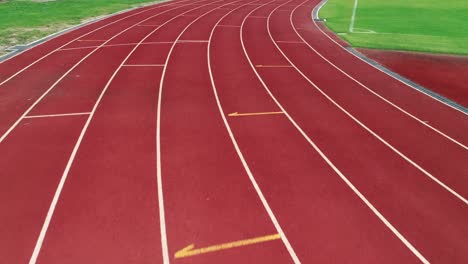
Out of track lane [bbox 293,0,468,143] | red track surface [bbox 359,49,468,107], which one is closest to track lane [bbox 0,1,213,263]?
track lane [bbox 293,0,468,143]

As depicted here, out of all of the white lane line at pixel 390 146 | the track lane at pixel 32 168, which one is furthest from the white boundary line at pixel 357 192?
the track lane at pixel 32 168

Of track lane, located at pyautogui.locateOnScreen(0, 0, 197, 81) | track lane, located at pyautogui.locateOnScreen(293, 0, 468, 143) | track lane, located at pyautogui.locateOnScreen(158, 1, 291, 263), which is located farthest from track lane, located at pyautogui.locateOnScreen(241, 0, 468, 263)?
track lane, located at pyautogui.locateOnScreen(0, 0, 197, 81)

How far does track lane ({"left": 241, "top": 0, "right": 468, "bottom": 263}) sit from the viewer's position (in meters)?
5.40

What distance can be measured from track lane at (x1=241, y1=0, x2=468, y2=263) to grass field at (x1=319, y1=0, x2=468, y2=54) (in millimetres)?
9972

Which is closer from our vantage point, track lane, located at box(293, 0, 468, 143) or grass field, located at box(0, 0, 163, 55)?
track lane, located at box(293, 0, 468, 143)

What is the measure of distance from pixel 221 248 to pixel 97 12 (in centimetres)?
2271

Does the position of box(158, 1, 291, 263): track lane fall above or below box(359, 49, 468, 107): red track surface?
above

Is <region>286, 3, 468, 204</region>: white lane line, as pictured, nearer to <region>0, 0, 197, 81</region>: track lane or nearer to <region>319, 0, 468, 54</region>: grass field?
<region>319, 0, 468, 54</region>: grass field

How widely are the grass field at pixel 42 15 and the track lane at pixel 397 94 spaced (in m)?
13.7

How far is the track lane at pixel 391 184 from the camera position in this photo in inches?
213

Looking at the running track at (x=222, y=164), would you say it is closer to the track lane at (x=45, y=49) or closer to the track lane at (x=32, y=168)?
the track lane at (x=32, y=168)

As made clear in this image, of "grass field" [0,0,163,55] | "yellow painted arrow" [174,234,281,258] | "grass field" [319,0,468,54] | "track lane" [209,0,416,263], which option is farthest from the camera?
"grass field" [319,0,468,54]

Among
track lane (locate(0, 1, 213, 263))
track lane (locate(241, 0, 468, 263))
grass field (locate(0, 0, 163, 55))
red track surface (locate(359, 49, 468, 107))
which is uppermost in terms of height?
grass field (locate(0, 0, 163, 55))

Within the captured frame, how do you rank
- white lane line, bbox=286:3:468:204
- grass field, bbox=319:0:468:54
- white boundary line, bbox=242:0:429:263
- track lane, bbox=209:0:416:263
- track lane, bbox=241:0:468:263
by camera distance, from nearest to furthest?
track lane, bbox=209:0:416:263, white boundary line, bbox=242:0:429:263, track lane, bbox=241:0:468:263, white lane line, bbox=286:3:468:204, grass field, bbox=319:0:468:54
